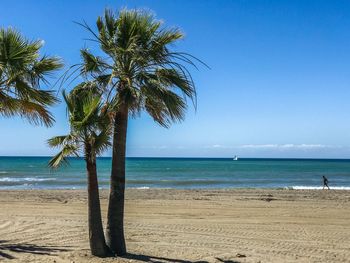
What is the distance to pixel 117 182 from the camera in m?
10.1

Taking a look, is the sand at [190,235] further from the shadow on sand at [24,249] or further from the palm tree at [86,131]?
the palm tree at [86,131]

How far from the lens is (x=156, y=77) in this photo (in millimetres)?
9797

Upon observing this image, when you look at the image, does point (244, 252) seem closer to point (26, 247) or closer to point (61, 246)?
point (61, 246)

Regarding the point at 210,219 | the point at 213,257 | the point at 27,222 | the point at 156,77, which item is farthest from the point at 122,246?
the point at 210,219

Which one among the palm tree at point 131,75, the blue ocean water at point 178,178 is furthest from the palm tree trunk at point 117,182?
the blue ocean water at point 178,178

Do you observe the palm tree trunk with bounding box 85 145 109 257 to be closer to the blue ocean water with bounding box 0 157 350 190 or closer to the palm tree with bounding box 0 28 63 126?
the palm tree with bounding box 0 28 63 126

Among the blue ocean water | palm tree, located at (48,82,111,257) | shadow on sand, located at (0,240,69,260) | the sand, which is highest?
palm tree, located at (48,82,111,257)

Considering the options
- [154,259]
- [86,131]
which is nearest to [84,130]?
[86,131]

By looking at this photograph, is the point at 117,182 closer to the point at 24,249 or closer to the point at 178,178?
the point at 24,249

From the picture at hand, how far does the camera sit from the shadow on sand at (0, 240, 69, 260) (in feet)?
34.9

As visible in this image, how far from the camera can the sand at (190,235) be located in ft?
35.3

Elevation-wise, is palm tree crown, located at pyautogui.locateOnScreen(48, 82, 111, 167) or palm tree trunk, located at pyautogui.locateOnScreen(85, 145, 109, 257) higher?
palm tree crown, located at pyautogui.locateOnScreen(48, 82, 111, 167)

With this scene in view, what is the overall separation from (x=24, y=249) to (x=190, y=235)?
4689 millimetres

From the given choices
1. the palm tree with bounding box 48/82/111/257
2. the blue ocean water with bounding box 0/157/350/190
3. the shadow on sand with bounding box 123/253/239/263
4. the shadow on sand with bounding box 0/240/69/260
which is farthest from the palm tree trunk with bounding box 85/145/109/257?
the blue ocean water with bounding box 0/157/350/190
